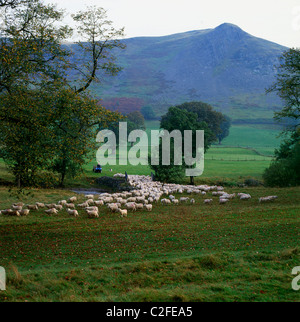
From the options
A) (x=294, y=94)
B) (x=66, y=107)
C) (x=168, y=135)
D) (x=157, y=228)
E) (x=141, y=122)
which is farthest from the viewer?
(x=141, y=122)

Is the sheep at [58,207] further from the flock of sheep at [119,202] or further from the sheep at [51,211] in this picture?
the sheep at [51,211]

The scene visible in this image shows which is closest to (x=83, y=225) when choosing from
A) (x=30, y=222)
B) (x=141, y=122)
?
(x=30, y=222)

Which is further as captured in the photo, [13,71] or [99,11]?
[99,11]

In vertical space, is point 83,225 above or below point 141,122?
below

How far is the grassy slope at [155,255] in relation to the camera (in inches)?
379

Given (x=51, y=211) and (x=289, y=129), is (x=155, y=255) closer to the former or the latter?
(x=51, y=211)

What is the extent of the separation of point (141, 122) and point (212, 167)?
63989 mm

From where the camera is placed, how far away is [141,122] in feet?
429

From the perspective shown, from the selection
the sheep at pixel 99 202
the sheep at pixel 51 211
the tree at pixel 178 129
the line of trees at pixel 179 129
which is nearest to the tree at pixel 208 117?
the line of trees at pixel 179 129

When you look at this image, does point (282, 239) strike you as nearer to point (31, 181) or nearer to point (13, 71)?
point (31, 181)

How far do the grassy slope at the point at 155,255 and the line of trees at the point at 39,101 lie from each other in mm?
4249

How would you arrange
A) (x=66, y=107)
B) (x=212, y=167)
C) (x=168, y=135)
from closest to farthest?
(x=66, y=107) < (x=168, y=135) < (x=212, y=167)

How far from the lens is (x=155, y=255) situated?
14.8 metres

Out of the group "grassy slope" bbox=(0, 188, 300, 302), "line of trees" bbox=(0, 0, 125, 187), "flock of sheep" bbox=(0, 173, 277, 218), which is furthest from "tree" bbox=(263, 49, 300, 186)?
"line of trees" bbox=(0, 0, 125, 187)
